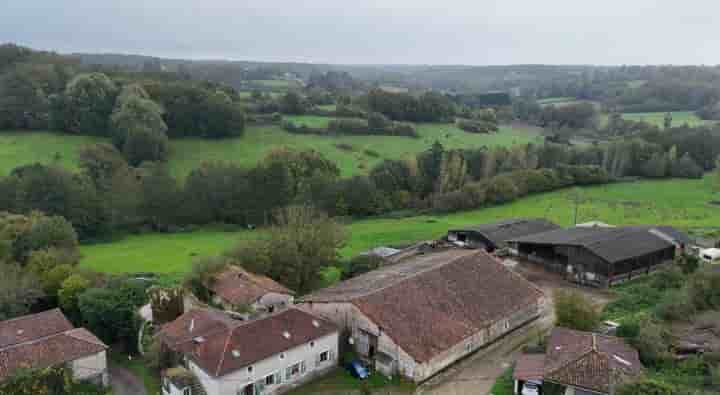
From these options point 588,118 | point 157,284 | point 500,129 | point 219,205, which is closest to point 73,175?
point 219,205

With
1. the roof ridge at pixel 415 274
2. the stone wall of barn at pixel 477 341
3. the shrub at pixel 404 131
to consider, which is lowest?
the stone wall of barn at pixel 477 341

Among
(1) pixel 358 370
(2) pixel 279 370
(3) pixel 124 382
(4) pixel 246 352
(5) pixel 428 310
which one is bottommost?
(3) pixel 124 382

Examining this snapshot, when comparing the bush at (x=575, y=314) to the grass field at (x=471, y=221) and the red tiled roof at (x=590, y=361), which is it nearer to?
the red tiled roof at (x=590, y=361)

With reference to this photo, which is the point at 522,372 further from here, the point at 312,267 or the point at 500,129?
the point at 500,129

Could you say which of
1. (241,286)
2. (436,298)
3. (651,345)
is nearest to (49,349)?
(241,286)

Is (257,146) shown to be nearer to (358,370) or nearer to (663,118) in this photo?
(358,370)

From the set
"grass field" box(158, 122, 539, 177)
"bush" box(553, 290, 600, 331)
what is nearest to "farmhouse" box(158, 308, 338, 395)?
"bush" box(553, 290, 600, 331)

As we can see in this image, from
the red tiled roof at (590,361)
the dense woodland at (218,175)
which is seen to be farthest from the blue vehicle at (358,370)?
the dense woodland at (218,175)
